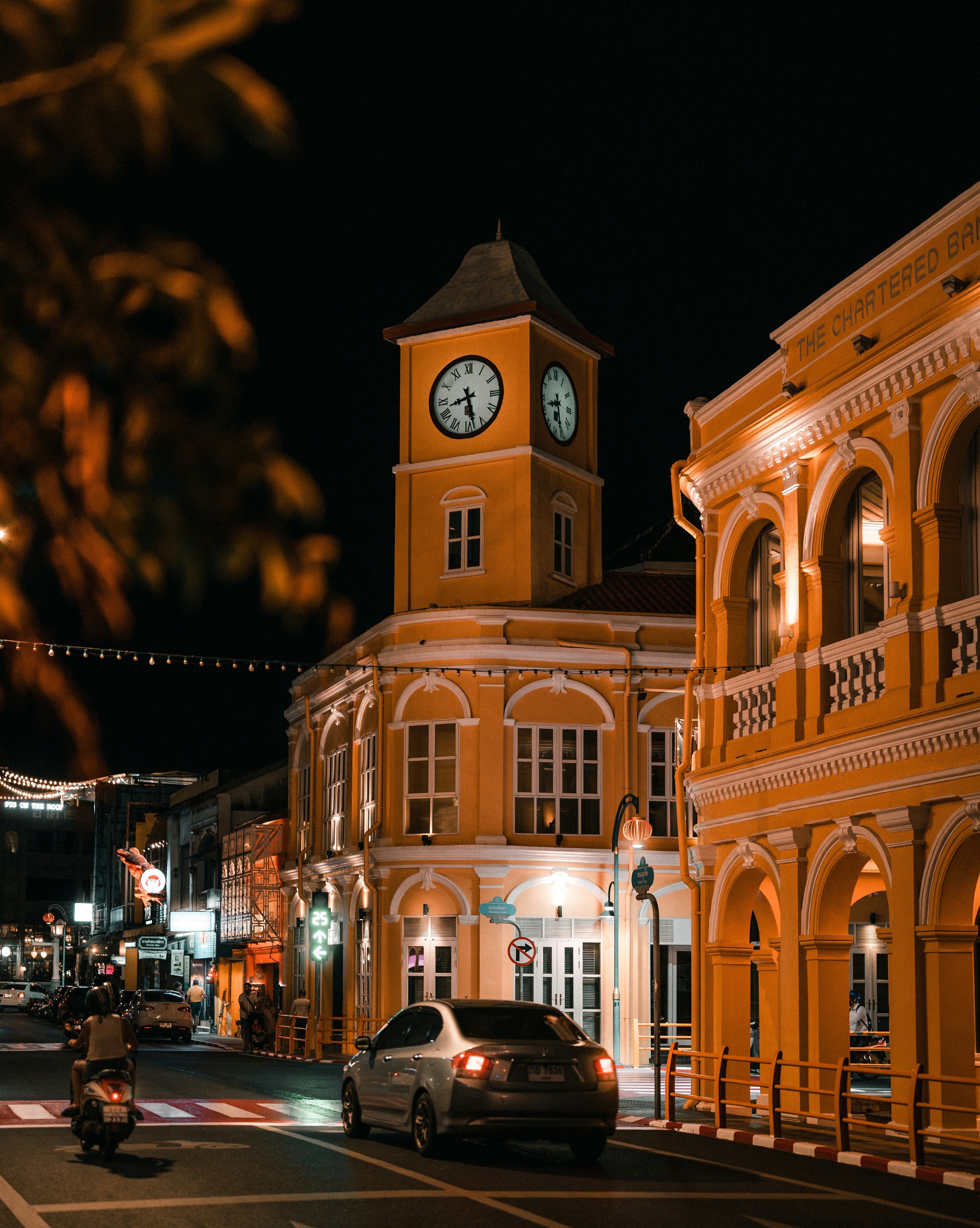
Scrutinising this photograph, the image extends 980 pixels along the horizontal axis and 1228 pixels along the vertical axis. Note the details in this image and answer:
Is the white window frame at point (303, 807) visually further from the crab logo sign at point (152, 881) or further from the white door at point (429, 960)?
the crab logo sign at point (152, 881)

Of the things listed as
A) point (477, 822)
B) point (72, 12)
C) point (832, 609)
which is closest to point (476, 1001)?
point (832, 609)

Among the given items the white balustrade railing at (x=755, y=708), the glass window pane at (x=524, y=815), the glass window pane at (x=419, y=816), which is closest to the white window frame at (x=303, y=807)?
the glass window pane at (x=419, y=816)

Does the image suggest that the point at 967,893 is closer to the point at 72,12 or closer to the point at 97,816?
the point at 72,12

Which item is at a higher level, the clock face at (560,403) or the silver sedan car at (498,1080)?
the clock face at (560,403)

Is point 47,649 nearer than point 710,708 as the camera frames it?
Yes

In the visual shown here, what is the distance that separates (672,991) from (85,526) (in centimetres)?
3598

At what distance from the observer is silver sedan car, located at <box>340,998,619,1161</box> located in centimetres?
1579

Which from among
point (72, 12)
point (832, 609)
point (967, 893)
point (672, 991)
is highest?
point (832, 609)

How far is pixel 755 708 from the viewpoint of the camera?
22.8m

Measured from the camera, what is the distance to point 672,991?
37.9m

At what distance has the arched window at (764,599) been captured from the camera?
2305 centimetres

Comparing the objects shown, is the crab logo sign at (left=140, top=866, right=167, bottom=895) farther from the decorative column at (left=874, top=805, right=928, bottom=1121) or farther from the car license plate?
the car license plate

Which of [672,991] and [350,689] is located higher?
[350,689]

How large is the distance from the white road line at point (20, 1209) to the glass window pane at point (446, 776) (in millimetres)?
24730
